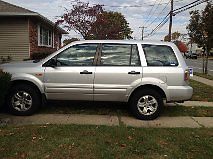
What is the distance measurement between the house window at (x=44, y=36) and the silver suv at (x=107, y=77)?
1361 centimetres

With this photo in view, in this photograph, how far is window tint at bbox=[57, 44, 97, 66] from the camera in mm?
7707

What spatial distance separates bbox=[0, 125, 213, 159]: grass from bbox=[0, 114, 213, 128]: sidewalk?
504 millimetres

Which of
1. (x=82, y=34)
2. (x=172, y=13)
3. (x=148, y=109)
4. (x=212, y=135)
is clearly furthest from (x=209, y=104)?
(x=172, y=13)

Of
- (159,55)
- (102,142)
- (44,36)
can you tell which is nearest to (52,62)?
(159,55)

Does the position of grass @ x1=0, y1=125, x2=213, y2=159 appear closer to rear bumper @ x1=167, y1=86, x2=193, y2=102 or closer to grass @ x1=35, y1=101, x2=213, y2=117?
rear bumper @ x1=167, y1=86, x2=193, y2=102

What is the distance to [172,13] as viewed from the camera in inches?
1231

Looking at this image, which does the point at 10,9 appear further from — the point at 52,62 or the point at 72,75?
the point at 72,75

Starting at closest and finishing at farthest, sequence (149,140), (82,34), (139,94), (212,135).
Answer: (149,140)
(212,135)
(139,94)
(82,34)

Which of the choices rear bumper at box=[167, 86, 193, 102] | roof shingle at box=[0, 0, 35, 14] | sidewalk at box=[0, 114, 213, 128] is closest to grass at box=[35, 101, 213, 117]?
sidewalk at box=[0, 114, 213, 128]

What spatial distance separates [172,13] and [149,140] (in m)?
26.9

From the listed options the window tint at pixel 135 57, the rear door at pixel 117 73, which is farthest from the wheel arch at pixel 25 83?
the window tint at pixel 135 57

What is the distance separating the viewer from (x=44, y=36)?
77.7 ft

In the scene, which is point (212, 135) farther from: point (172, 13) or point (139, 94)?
point (172, 13)

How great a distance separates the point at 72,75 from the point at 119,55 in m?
1.14
